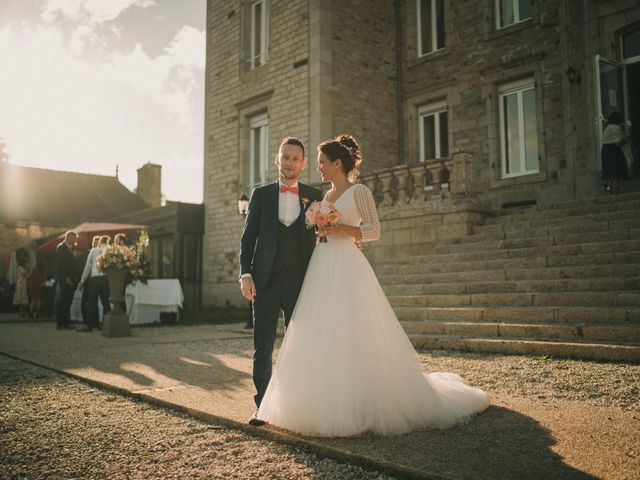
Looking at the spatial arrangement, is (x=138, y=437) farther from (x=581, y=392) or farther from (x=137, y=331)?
(x=137, y=331)

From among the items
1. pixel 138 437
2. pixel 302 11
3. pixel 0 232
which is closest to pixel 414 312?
pixel 138 437

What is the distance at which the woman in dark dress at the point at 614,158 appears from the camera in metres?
9.69

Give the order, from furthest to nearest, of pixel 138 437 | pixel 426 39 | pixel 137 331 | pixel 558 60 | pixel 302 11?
pixel 426 39 < pixel 302 11 < pixel 558 60 < pixel 137 331 < pixel 138 437

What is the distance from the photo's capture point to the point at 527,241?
8.58m

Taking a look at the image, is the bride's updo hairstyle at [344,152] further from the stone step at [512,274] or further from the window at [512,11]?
the window at [512,11]

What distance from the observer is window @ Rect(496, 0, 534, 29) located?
499 inches

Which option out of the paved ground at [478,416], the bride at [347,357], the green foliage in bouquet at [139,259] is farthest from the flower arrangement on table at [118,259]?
the bride at [347,357]

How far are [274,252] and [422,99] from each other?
1189 centimetres

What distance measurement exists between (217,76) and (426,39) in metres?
6.34

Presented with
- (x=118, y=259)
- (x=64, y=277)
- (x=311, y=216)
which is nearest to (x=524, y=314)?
(x=311, y=216)

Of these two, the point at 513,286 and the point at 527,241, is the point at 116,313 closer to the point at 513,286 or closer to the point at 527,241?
the point at 513,286

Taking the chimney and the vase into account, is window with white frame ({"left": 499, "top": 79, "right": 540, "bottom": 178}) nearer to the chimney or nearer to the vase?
the vase

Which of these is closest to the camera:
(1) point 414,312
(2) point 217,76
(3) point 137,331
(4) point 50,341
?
(1) point 414,312

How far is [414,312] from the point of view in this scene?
7777 mm
